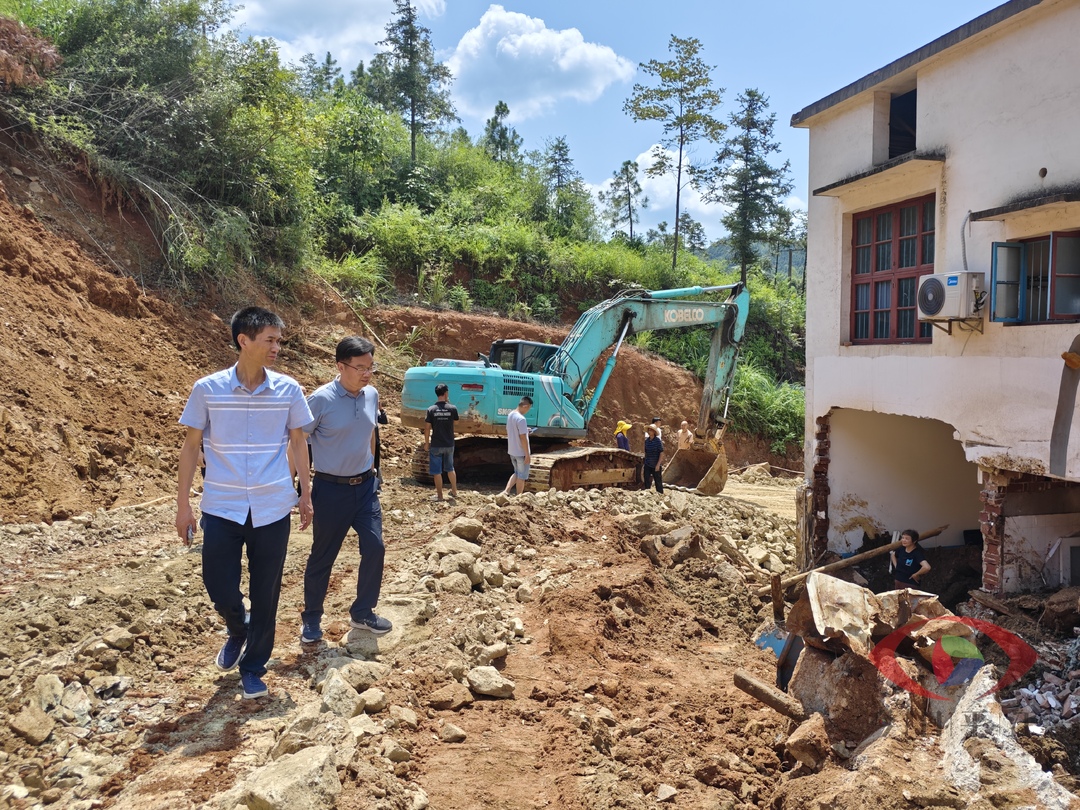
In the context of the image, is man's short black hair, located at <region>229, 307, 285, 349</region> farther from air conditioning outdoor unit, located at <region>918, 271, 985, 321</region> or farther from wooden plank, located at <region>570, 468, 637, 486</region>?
wooden plank, located at <region>570, 468, 637, 486</region>

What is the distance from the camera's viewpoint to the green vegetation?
15539 millimetres

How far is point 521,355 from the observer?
45.1ft

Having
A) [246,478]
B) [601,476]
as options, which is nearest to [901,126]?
[601,476]

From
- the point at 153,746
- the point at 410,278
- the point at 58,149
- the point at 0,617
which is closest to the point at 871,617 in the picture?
the point at 153,746

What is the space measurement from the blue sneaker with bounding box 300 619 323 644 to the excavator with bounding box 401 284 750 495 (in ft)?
22.8

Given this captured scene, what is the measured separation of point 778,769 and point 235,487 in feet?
11.3

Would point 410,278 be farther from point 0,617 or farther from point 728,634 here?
point 0,617

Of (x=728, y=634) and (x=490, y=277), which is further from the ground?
(x=490, y=277)

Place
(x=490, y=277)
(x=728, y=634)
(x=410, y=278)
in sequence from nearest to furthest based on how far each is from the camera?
(x=728, y=634), (x=410, y=278), (x=490, y=277)

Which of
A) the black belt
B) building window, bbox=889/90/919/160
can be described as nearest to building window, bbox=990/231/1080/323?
building window, bbox=889/90/919/160

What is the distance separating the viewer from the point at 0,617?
4.58 m

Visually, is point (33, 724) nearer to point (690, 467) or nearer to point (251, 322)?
Result: point (251, 322)

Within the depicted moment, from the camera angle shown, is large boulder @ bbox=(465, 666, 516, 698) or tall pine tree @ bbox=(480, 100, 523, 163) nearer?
large boulder @ bbox=(465, 666, 516, 698)

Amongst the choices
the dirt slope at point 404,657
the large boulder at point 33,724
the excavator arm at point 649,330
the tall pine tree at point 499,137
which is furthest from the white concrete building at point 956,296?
the tall pine tree at point 499,137
